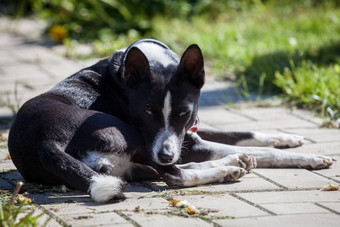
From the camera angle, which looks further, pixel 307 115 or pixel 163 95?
pixel 307 115

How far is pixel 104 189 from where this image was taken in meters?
3.23

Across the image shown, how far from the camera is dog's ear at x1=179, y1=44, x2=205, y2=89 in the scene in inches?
152

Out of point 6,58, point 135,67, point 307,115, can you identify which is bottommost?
point 307,115

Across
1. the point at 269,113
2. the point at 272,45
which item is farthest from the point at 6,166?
the point at 272,45

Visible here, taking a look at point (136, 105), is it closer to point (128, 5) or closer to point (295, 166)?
point (295, 166)

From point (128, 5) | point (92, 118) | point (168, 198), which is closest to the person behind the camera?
point (168, 198)

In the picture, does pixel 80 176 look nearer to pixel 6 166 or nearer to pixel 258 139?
pixel 6 166

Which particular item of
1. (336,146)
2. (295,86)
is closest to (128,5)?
(295,86)

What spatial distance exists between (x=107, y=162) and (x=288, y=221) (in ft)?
3.78

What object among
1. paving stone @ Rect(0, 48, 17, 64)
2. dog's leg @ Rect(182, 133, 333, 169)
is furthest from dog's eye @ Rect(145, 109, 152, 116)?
paving stone @ Rect(0, 48, 17, 64)

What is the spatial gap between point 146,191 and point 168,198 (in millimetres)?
214

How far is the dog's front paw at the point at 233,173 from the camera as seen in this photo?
12.4ft

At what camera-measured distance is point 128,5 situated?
30.3ft

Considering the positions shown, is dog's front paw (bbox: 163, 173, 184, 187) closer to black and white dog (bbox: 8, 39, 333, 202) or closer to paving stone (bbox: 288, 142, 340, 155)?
black and white dog (bbox: 8, 39, 333, 202)
